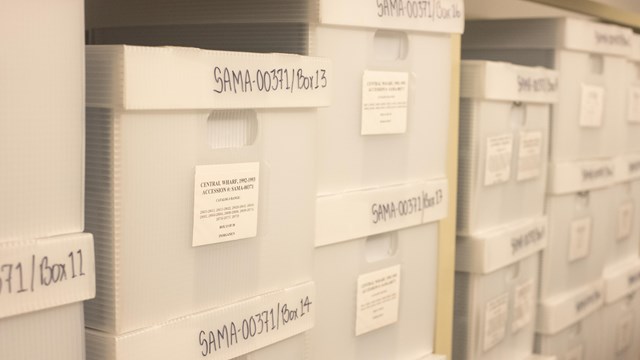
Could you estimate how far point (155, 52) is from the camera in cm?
62

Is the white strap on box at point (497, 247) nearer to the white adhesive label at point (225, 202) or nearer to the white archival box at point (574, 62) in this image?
the white archival box at point (574, 62)

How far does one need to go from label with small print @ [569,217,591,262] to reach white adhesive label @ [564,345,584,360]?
16 centimetres

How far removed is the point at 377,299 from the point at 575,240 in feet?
1.91

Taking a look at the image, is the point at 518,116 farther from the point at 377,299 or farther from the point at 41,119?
the point at 41,119

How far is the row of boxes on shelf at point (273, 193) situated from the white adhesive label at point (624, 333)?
0.72 meters

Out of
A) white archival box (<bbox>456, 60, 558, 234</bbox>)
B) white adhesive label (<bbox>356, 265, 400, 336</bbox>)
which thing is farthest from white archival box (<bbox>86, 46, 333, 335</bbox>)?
white archival box (<bbox>456, 60, 558, 234</bbox>)

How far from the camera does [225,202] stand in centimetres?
69

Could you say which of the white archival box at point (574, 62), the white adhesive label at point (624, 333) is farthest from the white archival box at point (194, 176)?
the white adhesive label at point (624, 333)

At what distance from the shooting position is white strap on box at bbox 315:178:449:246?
2.75 ft

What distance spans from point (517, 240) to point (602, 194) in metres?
0.34

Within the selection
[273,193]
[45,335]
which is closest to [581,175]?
[273,193]

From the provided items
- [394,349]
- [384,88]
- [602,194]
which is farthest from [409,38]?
[602,194]

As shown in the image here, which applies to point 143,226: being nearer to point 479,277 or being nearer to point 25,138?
point 25,138

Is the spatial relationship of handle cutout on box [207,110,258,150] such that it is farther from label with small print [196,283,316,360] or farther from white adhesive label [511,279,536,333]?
white adhesive label [511,279,536,333]
